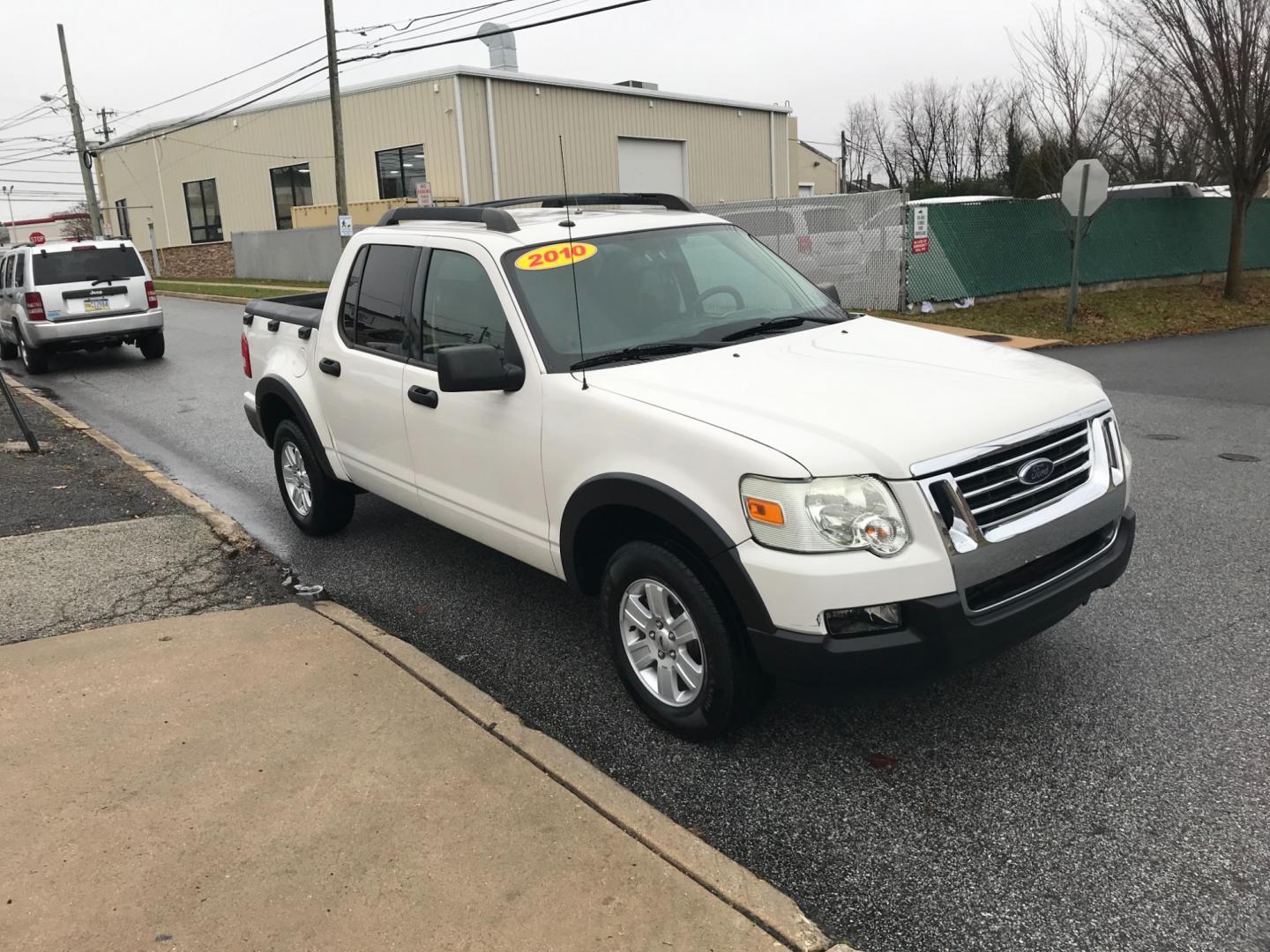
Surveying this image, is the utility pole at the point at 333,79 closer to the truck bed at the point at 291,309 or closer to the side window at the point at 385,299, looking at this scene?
the truck bed at the point at 291,309

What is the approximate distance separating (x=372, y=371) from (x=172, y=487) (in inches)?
122

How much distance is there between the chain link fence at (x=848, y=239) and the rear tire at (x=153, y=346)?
9.10 metres

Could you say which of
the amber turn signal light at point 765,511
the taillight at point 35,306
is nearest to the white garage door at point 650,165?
the taillight at point 35,306

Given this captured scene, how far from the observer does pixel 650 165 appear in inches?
1331

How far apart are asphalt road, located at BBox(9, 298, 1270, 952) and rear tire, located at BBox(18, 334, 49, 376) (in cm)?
1069

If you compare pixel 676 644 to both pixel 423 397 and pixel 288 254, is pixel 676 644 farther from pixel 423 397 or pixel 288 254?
pixel 288 254

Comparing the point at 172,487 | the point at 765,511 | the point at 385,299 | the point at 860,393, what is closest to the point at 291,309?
the point at 385,299

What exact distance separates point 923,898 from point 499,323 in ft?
8.72

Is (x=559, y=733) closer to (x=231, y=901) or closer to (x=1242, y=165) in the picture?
(x=231, y=901)

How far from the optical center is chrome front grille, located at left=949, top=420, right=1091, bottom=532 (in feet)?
10.3

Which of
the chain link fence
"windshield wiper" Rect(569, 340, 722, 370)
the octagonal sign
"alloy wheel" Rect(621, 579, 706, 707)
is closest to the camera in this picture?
"alloy wheel" Rect(621, 579, 706, 707)

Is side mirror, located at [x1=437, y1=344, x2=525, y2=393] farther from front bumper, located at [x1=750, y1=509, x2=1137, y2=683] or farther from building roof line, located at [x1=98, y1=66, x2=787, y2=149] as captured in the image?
building roof line, located at [x1=98, y1=66, x2=787, y2=149]

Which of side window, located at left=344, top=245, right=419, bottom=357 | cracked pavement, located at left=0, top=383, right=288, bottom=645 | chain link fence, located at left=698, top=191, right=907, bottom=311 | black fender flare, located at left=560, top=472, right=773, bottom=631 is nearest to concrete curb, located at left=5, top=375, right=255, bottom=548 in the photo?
cracked pavement, located at left=0, top=383, right=288, bottom=645

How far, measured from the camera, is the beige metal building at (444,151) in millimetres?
28797
